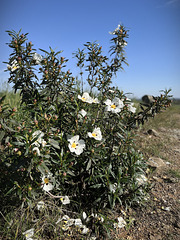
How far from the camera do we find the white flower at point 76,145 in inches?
68.2

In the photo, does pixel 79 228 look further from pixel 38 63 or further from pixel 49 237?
pixel 38 63

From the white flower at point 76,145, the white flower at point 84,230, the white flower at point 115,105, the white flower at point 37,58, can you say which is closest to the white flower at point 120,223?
the white flower at point 84,230

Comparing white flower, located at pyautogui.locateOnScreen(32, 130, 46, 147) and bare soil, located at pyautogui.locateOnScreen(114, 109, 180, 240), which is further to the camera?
bare soil, located at pyautogui.locateOnScreen(114, 109, 180, 240)

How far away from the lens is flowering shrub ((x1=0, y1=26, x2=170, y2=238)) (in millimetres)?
1597

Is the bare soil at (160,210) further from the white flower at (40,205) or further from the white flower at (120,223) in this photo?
the white flower at (40,205)

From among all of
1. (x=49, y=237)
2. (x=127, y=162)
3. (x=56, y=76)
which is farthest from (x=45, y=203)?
(x=56, y=76)

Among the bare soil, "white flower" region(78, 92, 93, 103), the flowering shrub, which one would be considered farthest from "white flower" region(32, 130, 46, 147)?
Answer: the bare soil

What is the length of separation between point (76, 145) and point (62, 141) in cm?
14

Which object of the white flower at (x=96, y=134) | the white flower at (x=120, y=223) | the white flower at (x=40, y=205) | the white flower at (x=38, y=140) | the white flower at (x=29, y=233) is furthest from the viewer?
the white flower at (x=120, y=223)

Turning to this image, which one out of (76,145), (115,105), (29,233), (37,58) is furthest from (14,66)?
(29,233)

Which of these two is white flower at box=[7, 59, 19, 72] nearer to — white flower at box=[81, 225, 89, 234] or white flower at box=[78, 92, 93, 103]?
white flower at box=[78, 92, 93, 103]

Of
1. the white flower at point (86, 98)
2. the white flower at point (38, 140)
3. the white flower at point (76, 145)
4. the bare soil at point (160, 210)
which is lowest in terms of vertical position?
the bare soil at point (160, 210)

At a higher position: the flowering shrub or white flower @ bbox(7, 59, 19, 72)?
white flower @ bbox(7, 59, 19, 72)

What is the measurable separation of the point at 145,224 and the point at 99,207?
1.77 ft
